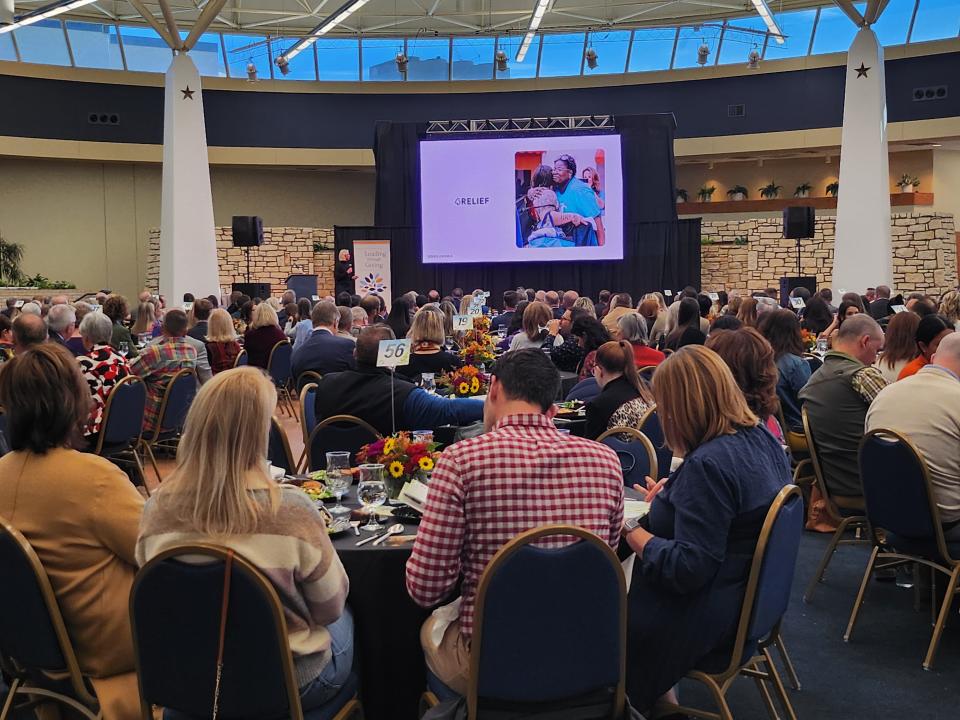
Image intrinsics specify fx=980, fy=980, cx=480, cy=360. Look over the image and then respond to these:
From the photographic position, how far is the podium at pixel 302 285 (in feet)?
59.4

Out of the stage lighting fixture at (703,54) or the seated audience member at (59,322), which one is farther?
the stage lighting fixture at (703,54)

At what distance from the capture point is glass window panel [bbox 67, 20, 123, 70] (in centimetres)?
2091

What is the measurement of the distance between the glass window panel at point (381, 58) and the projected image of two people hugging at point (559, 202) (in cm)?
604

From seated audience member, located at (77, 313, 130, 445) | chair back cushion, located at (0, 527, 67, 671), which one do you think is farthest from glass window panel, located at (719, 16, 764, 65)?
chair back cushion, located at (0, 527, 67, 671)

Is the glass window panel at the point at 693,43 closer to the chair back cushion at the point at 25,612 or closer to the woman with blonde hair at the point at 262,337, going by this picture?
the woman with blonde hair at the point at 262,337

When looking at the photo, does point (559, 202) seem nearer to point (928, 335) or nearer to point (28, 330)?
point (28, 330)

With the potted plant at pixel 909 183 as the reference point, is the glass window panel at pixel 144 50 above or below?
above

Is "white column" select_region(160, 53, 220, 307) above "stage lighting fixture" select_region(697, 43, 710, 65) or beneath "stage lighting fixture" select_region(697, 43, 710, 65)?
beneath

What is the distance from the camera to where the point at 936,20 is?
20.1 meters

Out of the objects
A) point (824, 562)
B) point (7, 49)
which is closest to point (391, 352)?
point (824, 562)

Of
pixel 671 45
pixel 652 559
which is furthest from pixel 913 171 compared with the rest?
pixel 652 559

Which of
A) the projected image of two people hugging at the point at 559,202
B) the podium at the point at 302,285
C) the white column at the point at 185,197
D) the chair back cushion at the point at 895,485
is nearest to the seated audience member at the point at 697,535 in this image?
the chair back cushion at the point at 895,485

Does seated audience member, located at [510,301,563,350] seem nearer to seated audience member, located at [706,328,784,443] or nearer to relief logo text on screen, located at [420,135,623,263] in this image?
seated audience member, located at [706,328,784,443]

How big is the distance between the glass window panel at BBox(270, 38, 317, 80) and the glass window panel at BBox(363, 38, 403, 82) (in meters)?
1.22
